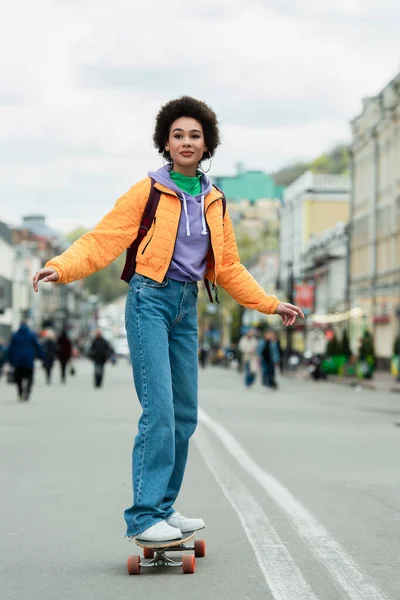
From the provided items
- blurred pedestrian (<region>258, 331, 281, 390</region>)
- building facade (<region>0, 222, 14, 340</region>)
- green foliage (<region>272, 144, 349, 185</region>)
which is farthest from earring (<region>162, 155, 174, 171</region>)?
green foliage (<region>272, 144, 349, 185</region>)

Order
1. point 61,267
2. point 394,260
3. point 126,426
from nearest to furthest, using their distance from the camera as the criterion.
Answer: point 61,267, point 126,426, point 394,260

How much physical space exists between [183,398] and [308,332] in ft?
278

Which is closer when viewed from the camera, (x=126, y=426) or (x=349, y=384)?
(x=126, y=426)

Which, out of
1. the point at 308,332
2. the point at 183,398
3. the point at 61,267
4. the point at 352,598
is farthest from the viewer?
the point at 308,332

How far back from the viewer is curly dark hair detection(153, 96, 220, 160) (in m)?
6.37

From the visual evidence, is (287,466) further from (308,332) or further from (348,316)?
(308,332)

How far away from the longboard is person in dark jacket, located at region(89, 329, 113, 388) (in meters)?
30.4

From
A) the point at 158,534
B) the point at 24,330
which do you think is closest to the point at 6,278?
the point at 24,330

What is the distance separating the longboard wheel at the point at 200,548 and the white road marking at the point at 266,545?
27 centimetres

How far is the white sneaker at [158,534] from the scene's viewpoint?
5.93 metres

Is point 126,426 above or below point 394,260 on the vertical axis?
below

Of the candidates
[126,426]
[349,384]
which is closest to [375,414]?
[126,426]

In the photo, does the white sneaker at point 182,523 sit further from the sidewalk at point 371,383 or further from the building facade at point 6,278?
the building facade at point 6,278

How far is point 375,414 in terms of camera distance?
23203 mm
